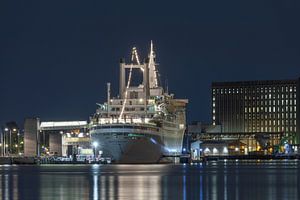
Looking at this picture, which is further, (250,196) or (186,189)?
(186,189)

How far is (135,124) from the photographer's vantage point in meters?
165

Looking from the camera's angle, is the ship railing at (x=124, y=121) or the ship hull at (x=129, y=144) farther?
the ship railing at (x=124, y=121)

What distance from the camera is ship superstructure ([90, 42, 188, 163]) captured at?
6486 inches

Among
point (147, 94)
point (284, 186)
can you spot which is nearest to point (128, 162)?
point (147, 94)

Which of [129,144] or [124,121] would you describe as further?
[124,121]

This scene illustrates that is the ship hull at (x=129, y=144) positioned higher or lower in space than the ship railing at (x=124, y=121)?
lower

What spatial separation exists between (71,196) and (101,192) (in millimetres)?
5815

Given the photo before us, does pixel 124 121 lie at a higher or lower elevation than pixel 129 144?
higher

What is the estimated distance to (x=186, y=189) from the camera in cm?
7200

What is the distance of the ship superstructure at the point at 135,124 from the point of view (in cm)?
16475

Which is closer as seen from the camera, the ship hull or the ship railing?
the ship hull

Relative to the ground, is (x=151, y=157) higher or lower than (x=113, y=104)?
lower

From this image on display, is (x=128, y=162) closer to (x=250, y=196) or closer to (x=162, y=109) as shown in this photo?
(x=162, y=109)

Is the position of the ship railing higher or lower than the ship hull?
higher
